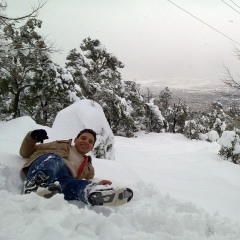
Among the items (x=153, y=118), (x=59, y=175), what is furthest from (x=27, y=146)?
(x=153, y=118)

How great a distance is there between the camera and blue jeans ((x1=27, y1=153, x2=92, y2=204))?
2664 millimetres

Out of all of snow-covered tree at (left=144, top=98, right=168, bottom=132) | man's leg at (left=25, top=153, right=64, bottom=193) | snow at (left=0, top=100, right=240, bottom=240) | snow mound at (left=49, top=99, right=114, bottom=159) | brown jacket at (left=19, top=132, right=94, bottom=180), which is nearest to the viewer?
snow at (left=0, top=100, right=240, bottom=240)

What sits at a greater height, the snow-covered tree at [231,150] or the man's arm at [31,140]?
the man's arm at [31,140]

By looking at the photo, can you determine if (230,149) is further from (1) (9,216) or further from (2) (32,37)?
(2) (32,37)

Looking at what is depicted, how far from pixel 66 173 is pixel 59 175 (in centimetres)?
10

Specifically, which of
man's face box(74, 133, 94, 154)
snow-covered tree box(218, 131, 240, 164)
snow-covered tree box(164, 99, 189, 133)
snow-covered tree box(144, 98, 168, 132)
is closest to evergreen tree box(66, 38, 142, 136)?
snow-covered tree box(144, 98, 168, 132)

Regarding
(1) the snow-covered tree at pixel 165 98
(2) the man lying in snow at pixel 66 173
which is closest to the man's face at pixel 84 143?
(2) the man lying in snow at pixel 66 173

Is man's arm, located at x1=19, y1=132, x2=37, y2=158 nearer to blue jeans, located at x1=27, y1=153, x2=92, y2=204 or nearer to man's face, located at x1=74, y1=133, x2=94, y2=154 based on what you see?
blue jeans, located at x1=27, y1=153, x2=92, y2=204

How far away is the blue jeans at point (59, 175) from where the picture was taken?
8.74 ft

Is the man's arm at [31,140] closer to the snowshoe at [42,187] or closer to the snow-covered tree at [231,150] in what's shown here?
the snowshoe at [42,187]

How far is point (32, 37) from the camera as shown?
16.9 metres

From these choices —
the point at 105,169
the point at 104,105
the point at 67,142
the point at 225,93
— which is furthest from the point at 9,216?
the point at 104,105

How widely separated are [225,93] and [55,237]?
1110cm

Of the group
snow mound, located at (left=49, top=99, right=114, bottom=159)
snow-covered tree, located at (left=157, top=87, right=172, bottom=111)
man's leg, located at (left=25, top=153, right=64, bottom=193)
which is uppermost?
man's leg, located at (left=25, top=153, right=64, bottom=193)
